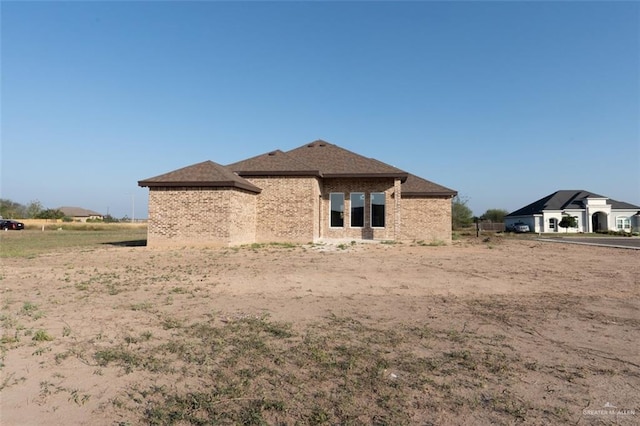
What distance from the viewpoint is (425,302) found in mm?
6062

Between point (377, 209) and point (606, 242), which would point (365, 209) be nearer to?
point (377, 209)

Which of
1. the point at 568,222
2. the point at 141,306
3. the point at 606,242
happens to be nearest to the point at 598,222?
the point at 568,222

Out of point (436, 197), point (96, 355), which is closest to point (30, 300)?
point (96, 355)

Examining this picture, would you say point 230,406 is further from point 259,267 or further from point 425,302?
point 259,267

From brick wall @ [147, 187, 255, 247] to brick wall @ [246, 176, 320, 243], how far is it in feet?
8.49

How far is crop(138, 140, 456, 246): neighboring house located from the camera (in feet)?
50.8

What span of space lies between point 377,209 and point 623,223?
4287 cm

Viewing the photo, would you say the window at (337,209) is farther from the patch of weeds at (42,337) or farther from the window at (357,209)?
the patch of weeds at (42,337)

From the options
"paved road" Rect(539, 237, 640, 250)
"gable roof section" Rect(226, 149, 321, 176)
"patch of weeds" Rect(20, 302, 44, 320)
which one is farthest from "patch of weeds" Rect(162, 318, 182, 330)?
"paved road" Rect(539, 237, 640, 250)

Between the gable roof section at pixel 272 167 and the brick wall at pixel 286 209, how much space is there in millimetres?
322

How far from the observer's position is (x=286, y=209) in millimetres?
18109

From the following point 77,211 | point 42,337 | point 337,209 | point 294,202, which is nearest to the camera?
point 42,337

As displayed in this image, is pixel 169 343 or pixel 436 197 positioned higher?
pixel 436 197

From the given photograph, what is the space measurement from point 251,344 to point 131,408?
146 centimetres
